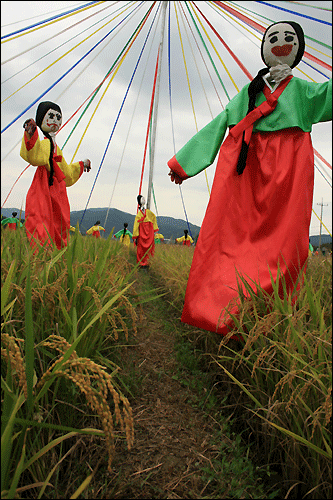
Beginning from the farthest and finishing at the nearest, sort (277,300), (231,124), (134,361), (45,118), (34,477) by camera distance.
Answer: (45,118) → (231,124) → (134,361) → (277,300) → (34,477)

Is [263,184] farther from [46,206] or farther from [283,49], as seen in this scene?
[46,206]

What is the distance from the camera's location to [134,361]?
137cm

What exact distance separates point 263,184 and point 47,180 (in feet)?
6.77

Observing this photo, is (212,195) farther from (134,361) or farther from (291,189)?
(134,361)

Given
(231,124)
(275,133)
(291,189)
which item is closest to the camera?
(291,189)

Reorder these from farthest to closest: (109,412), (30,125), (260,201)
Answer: (30,125), (260,201), (109,412)

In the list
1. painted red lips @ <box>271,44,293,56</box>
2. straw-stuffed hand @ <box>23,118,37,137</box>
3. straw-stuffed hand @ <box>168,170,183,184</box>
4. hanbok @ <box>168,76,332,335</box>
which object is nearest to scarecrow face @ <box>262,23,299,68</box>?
painted red lips @ <box>271,44,293,56</box>

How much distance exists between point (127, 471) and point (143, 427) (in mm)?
192

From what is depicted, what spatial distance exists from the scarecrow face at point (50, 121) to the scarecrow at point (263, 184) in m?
1.76

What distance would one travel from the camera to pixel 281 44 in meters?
1.75

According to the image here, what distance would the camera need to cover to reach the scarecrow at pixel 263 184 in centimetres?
154

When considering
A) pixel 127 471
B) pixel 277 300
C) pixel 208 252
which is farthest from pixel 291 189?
pixel 127 471

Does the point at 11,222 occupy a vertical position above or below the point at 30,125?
below

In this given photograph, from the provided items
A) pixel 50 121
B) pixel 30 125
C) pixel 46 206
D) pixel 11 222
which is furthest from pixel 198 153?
pixel 11 222
